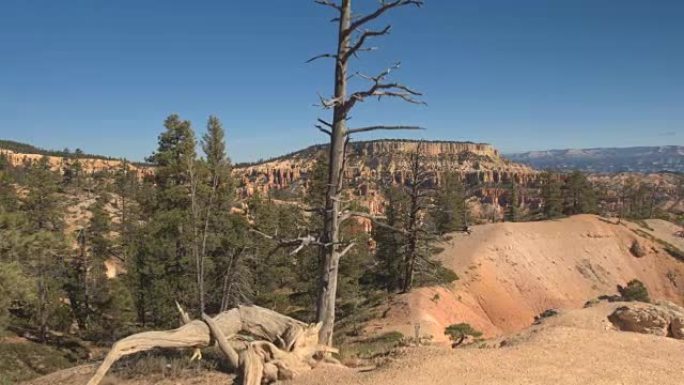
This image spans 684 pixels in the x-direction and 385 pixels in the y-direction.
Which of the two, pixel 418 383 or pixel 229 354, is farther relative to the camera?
pixel 229 354

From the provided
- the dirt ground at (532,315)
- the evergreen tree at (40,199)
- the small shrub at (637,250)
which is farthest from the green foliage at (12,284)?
the small shrub at (637,250)

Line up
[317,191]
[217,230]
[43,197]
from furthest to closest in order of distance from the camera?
1. [43,197]
2. [317,191]
3. [217,230]

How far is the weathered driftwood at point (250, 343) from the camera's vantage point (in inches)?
371

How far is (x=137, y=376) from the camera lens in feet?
33.9

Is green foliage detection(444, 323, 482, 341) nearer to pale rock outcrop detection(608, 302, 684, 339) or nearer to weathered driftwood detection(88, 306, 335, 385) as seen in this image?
pale rock outcrop detection(608, 302, 684, 339)

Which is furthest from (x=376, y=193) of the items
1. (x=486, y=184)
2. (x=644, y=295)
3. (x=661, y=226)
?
(x=644, y=295)

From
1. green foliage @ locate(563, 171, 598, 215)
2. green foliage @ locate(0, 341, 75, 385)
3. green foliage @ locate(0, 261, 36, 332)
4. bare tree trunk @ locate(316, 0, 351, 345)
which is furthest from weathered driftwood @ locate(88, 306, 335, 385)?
green foliage @ locate(563, 171, 598, 215)

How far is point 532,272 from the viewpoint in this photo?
48594mm

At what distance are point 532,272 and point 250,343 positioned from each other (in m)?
44.0

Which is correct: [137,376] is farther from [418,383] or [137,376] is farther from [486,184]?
[486,184]

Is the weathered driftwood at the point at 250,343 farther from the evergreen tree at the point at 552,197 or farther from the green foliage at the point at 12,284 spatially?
the evergreen tree at the point at 552,197

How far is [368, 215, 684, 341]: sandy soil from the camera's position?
124 feet

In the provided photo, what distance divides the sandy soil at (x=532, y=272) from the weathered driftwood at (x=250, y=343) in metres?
23.1

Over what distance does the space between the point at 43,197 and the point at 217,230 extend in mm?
21995
